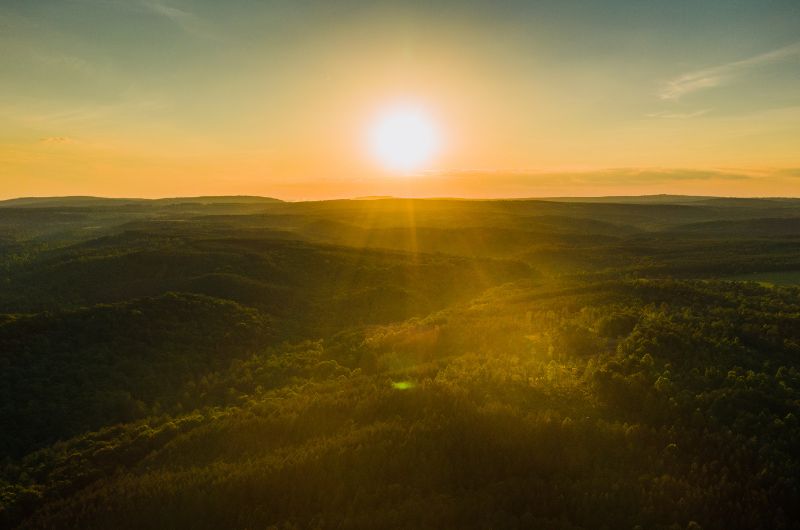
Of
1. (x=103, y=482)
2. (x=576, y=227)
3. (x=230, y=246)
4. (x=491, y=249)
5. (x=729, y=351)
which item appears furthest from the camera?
(x=576, y=227)

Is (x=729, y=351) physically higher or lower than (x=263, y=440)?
higher

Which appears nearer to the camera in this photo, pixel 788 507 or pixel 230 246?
pixel 788 507

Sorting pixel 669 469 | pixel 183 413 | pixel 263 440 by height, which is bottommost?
pixel 183 413

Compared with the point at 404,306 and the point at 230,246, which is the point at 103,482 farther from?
the point at 230,246

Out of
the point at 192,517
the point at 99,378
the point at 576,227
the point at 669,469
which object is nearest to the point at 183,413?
the point at 99,378

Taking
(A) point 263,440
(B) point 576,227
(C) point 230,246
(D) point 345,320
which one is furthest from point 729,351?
(B) point 576,227

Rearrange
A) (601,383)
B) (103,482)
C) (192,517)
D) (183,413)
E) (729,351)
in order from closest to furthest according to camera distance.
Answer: (192,517)
(103,482)
(601,383)
(729,351)
(183,413)
